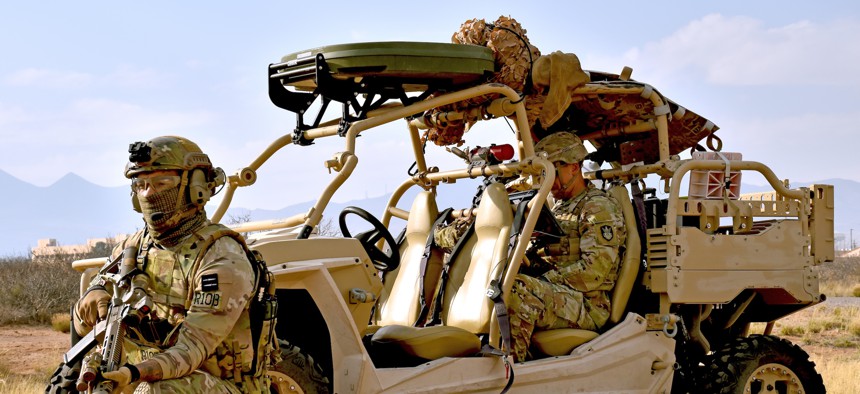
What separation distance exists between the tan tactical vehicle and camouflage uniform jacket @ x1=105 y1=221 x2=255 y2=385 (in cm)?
132

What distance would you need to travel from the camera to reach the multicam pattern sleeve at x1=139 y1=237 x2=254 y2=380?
4.17m

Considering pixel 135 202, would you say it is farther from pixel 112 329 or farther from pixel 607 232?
pixel 607 232

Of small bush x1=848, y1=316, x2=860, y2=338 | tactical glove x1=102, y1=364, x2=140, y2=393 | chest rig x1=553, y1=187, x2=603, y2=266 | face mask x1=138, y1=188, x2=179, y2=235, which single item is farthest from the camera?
small bush x1=848, y1=316, x2=860, y2=338

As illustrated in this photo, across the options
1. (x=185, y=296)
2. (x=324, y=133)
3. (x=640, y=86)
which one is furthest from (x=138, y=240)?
(x=640, y=86)

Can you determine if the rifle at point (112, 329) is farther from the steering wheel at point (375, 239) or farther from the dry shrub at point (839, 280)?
the dry shrub at point (839, 280)

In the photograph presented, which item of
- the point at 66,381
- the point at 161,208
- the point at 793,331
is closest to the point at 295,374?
the point at 66,381

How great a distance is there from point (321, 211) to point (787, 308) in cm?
394

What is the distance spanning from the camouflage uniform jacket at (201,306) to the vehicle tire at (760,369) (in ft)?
14.5

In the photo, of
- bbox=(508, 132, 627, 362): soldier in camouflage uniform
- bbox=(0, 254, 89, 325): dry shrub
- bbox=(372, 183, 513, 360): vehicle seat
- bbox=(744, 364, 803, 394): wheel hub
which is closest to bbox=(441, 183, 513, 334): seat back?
bbox=(372, 183, 513, 360): vehicle seat

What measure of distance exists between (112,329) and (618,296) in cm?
425

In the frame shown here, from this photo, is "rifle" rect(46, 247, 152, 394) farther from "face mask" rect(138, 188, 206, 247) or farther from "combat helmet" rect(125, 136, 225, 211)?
"combat helmet" rect(125, 136, 225, 211)

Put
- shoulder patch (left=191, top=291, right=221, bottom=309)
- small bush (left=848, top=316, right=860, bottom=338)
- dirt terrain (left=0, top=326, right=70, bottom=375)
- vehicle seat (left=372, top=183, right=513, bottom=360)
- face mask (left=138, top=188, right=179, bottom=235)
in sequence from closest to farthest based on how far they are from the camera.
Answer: shoulder patch (left=191, top=291, right=221, bottom=309)
face mask (left=138, top=188, right=179, bottom=235)
vehicle seat (left=372, top=183, right=513, bottom=360)
dirt terrain (left=0, top=326, right=70, bottom=375)
small bush (left=848, top=316, right=860, bottom=338)

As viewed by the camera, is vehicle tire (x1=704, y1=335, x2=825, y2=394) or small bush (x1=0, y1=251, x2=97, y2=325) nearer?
vehicle tire (x1=704, y1=335, x2=825, y2=394)

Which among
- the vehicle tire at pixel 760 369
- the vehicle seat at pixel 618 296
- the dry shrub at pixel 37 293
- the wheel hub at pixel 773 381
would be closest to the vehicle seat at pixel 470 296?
the vehicle seat at pixel 618 296
